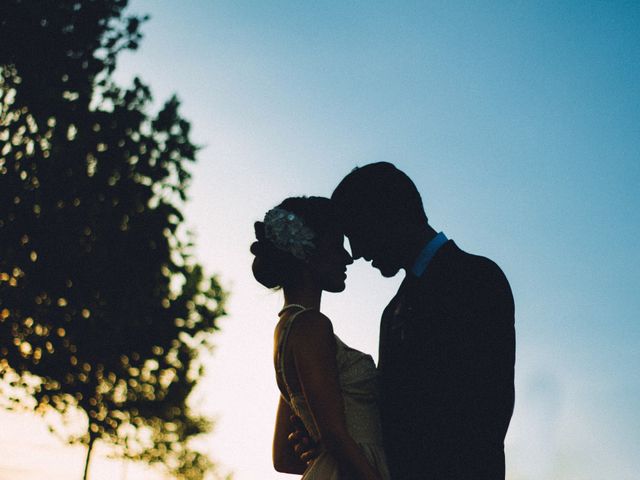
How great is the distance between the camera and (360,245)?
4.09m


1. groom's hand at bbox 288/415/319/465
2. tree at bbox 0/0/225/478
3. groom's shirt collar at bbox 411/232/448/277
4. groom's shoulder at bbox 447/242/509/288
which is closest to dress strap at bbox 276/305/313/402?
groom's hand at bbox 288/415/319/465

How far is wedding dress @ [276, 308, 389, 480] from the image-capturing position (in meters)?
3.69

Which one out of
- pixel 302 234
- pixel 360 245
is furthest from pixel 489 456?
pixel 302 234

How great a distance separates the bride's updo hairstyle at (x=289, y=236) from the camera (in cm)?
424

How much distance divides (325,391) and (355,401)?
0.42 meters

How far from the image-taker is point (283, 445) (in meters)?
4.41

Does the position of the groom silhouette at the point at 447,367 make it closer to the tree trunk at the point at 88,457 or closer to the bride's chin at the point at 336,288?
the bride's chin at the point at 336,288

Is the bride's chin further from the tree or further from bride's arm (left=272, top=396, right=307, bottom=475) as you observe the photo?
the tree

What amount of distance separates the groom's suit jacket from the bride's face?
78 centimetres

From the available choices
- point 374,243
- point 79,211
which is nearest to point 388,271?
point 374,243

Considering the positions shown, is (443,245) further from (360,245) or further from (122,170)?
(122,170)

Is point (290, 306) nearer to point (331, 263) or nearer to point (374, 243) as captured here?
point (331, 263)

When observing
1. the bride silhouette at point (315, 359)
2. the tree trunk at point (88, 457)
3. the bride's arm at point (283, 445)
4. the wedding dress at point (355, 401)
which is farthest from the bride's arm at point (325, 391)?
the tree trunk at point (88, 457)

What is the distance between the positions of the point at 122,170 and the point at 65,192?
1405mm
